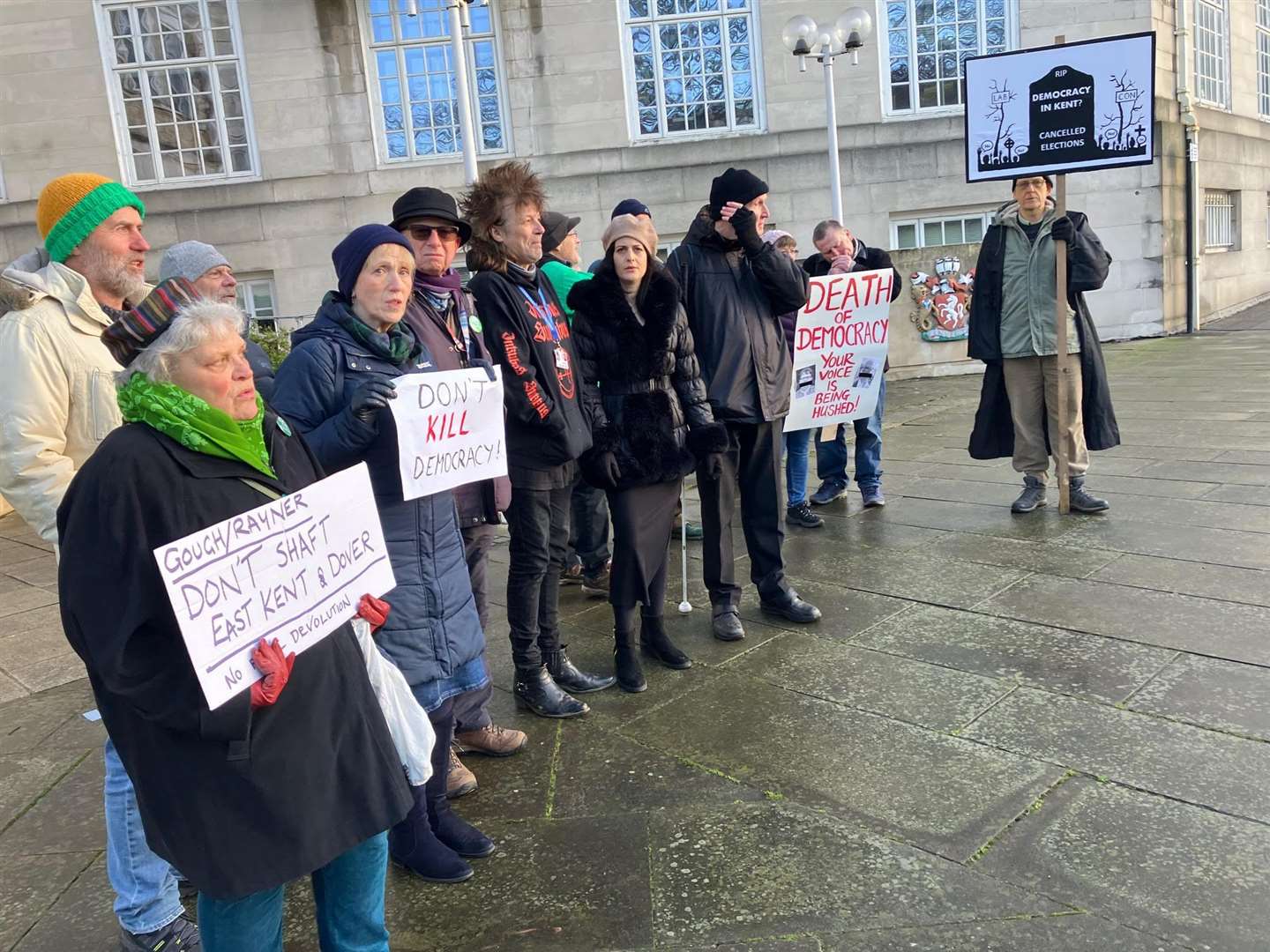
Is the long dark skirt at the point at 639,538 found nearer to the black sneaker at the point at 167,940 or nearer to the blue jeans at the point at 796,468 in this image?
the black sneaker at the point at 167,940

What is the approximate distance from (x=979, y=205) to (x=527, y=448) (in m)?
13.7

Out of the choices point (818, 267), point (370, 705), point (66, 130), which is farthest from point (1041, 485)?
point (66, 130)

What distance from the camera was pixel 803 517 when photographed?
650cm

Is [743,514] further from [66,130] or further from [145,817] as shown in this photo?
[66,130]

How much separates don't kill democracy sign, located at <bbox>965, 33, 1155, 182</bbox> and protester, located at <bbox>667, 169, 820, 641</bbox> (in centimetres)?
225

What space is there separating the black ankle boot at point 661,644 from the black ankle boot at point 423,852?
5.20ft

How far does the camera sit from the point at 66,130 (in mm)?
15680

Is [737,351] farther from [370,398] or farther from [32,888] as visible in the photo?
[32,888]

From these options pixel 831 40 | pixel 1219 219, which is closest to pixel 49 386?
pixel 831 40

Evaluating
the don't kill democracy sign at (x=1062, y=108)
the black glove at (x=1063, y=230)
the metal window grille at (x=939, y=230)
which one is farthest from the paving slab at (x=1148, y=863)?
the metal window grille at (x=939, y=230)

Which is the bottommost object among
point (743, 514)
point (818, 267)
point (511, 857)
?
point (511, 857)

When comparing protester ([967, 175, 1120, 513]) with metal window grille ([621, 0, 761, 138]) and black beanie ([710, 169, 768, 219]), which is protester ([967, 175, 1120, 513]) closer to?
black beanie ([710, 169, 768, 219])

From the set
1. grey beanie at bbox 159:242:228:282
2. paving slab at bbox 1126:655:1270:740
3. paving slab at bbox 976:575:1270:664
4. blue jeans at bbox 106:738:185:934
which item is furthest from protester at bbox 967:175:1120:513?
blue jeans at bbox 106:738:185:934

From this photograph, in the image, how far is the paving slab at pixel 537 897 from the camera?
2.66 m
